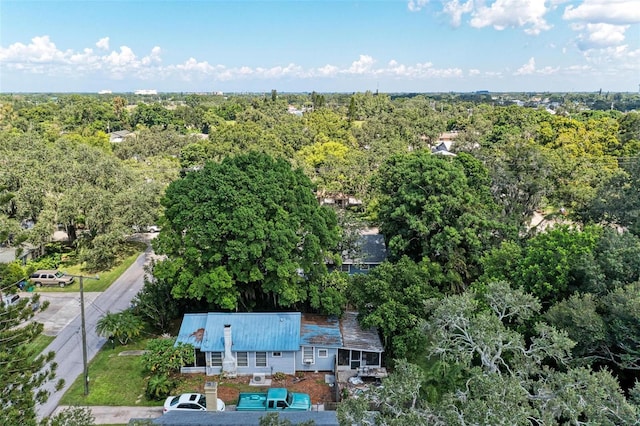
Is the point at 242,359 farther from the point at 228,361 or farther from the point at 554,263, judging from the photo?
the point at 554,263

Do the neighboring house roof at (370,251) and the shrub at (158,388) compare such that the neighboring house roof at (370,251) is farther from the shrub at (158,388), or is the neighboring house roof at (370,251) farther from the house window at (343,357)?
the shrub at (158,388)

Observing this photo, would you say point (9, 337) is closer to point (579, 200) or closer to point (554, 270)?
point (554, 270)

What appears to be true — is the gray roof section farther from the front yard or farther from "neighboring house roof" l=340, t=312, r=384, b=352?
"neighboring house roof" l=340, t=312, r=384, b=352

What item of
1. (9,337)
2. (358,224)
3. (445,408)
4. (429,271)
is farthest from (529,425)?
(358,224)

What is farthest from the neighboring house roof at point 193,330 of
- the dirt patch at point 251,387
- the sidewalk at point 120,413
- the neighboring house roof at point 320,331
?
the neighboring house roof at point 320,331

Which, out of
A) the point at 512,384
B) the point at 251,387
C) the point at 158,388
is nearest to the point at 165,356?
the point at 158,388

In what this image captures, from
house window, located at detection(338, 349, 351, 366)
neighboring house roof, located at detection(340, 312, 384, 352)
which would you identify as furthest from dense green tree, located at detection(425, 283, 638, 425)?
house window, located at detection(338, 349, 351, 366)
